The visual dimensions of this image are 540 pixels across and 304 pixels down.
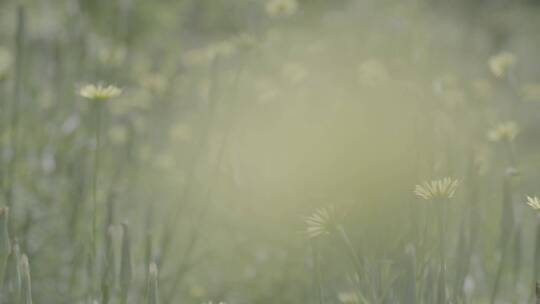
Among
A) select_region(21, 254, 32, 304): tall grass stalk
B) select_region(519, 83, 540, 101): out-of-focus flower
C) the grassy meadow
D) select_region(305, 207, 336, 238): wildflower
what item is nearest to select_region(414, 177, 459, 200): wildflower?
the grassy meadow

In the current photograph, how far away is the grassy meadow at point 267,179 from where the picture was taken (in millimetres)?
1595

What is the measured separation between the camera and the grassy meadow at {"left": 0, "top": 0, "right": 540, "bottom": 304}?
1595 millimetres

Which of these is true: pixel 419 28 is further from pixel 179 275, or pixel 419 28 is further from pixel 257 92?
pixel 179 275

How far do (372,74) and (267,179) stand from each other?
24.1 inches

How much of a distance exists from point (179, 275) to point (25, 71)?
1.32m

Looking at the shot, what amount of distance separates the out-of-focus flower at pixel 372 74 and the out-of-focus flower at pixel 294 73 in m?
0.25

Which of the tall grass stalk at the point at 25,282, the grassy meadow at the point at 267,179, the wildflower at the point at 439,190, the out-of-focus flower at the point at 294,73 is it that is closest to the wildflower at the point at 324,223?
the grassy meadow at the point at 267,179

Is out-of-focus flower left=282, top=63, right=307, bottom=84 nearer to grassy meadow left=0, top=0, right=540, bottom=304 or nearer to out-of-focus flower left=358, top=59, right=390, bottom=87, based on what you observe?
grassy meadow left=0, top=0, right=540, bottom=304

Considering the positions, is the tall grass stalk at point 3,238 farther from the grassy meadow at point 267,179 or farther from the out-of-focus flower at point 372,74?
the out-of-focus flower at point 372,74

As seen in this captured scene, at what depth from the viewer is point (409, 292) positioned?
48.9 inches

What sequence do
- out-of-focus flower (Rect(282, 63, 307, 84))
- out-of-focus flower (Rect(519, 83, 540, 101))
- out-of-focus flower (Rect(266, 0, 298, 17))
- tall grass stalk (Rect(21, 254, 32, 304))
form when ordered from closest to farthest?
tall grass stalk (Rect(21, 254, 32, 304)) → out-of-focus flower (Rect(266, 0, 298, 17)) → out-of-focus flower (Rect(282, 63, 307, 84)) → out-of-focus flower (Rect(519, 83, 540, 101))

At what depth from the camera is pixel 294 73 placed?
3.26 m

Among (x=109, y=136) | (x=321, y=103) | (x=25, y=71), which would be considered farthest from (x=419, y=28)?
(x=25, y=71)

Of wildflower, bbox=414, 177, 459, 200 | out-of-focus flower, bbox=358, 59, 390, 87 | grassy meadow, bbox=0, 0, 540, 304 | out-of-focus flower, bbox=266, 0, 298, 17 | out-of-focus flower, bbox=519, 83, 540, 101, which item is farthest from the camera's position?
out-of-focus flower, bbox=519, 83, 540, 101
